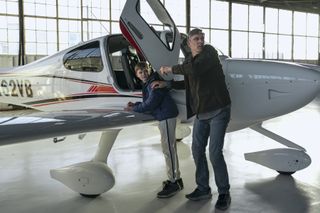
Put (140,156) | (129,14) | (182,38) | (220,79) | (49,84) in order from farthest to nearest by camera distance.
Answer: (140,156) < (49,84) < (182,38) < (129,14) < (220,79)

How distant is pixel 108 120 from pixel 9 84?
Result: 280 centimetres

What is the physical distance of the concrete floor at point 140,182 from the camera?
3748 mm

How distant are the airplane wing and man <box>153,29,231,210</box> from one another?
0.55 m

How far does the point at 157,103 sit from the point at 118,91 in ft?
2.75

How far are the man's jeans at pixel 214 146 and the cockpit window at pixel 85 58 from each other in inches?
61.7

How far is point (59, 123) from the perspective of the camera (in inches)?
123

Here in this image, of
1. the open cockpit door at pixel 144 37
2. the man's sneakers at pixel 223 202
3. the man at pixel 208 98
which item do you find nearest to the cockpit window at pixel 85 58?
the open cockpit door at pixel 144 37

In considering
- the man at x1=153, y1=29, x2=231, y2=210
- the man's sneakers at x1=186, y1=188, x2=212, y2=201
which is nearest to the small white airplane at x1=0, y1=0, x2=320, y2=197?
the man at x1=153, y1=29, x2=231, y2=210

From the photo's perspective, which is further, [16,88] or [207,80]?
[16,88]

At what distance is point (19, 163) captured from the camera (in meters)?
5.63

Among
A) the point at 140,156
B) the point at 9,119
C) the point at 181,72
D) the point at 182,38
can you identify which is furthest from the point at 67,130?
the point at 140,156

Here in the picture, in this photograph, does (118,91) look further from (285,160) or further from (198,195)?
(285,160)

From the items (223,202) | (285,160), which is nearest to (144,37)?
(223,202)

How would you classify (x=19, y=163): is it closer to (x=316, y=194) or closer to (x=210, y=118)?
(x=210, y=118)
